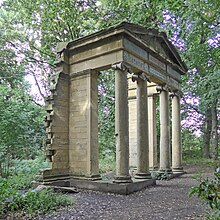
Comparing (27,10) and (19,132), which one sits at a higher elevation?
(27,10)

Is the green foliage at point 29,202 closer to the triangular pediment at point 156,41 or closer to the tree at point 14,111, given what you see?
the triangular pediment at point 156,41

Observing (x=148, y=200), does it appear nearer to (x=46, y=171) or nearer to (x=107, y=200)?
(x=107, y=200)

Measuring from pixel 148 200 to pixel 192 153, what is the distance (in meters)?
17.1

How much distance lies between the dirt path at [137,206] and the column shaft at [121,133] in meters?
0.78

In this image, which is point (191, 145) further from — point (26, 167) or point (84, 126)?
point (84, 126)

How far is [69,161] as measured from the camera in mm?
10352

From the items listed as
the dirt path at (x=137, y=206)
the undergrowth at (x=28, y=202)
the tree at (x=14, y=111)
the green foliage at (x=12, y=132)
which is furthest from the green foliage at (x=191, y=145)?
the undergrowth at (x=28, y=202)

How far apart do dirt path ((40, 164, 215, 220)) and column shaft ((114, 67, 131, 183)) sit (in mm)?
779

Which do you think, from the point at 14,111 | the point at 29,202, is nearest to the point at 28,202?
the point at 29,202

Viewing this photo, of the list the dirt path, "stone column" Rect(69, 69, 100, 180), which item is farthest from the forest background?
the dirt path

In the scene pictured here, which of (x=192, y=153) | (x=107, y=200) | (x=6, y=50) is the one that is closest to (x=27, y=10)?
(x=6, y=50)

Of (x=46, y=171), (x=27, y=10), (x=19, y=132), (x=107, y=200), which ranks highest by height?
(x=27, y=10)

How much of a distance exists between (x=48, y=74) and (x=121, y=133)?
15.1 metres

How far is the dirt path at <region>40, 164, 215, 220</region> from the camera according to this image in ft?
18.9
